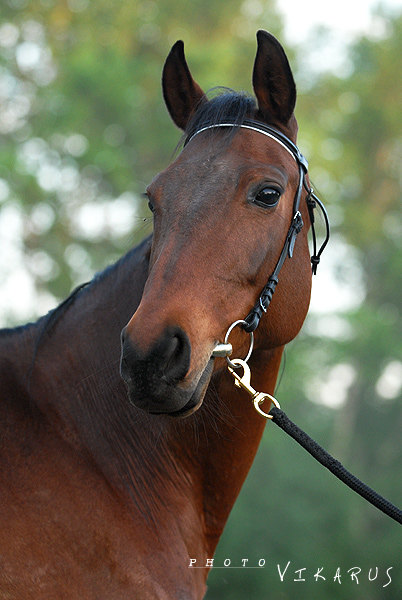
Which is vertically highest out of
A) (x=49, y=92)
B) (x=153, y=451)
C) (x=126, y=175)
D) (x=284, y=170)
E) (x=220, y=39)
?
(x=220, y=39)

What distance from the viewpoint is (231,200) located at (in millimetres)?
2971

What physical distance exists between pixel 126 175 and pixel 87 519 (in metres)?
15.6

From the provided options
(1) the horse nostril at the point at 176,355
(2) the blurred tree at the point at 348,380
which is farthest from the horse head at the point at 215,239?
(2) the blurred tree at the point at 348,380

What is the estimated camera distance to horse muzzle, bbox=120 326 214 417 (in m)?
2.54

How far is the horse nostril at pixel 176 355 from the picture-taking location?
2.55 metres

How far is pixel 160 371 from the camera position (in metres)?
2.55

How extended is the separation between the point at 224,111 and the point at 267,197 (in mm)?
608

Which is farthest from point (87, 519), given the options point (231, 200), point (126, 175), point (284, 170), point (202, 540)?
point (126, 175)

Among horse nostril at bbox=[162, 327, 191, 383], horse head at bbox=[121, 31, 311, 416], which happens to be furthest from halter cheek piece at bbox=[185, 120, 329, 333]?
horse nostril at bbox=[162, 327, 191, 383]

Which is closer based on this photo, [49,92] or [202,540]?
[202,540]

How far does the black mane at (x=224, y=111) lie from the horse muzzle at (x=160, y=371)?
4.30 feet

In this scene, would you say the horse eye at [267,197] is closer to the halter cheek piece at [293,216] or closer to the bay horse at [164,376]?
the bay horse at [164,376]

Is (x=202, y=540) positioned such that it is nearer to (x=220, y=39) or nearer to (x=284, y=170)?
(x=284, y=170)

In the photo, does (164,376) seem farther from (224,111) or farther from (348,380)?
(348,380)
